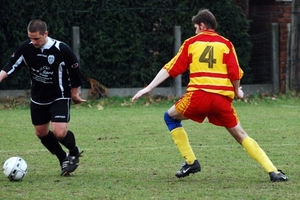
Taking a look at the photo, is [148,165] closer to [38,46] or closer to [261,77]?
[38,46]

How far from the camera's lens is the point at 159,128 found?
1293 cm

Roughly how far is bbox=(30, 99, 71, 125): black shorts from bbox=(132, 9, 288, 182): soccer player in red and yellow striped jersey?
0.96m

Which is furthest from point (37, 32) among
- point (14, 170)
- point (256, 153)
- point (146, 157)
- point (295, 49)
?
point (295, 49)

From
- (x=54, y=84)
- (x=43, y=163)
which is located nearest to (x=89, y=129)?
(x=43, y=163)

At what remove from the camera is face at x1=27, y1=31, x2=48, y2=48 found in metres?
8.15

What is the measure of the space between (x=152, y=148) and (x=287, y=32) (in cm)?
881

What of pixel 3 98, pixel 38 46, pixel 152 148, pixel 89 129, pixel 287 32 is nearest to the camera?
pixel 38 46

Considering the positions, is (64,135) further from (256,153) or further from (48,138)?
(256,153)

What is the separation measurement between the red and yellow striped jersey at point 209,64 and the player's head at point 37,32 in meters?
1.39

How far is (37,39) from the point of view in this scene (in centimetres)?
819

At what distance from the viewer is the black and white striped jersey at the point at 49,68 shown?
828cm

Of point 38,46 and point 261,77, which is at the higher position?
point 38,46

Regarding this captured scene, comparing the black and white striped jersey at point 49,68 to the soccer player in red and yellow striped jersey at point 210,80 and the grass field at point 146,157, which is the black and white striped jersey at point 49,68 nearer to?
the grass field at point 146,157

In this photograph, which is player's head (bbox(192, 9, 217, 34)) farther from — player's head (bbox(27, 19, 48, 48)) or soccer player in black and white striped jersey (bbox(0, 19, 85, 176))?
player's head (bbox(27, 19, 48, 48))
